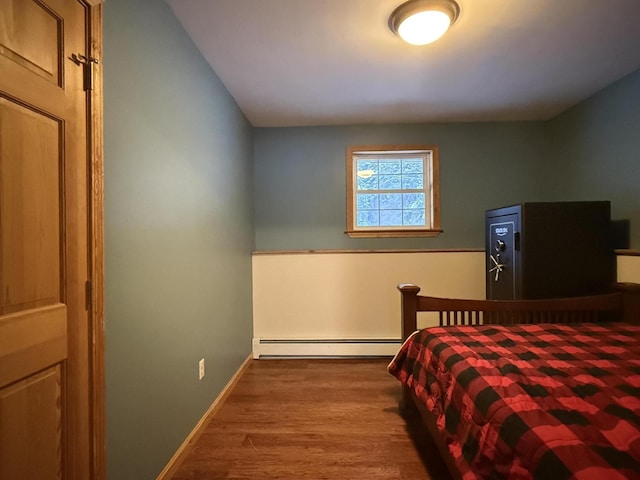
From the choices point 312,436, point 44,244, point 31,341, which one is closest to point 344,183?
point 312,436

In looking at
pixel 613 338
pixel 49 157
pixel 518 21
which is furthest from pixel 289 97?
pixel 613 338

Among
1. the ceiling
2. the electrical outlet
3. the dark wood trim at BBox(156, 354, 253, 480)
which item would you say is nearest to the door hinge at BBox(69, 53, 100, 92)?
the ceiling

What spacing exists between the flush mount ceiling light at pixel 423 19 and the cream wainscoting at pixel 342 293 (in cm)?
194

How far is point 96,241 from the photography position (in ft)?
3.66

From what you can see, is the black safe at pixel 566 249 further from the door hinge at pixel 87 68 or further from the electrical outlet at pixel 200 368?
the door hinge at pixel 87 68

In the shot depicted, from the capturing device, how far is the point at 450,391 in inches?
52.6

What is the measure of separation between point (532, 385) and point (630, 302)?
1.47 meters

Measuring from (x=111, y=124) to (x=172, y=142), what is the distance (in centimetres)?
46

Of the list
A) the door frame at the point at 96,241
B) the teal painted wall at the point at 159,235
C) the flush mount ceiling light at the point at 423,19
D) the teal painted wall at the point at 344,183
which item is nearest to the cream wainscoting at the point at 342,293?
the teal painted wall at the point at 344,183

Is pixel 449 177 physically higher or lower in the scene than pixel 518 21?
lower

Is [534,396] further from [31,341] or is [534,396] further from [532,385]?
[31,341]

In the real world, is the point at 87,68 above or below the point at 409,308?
above

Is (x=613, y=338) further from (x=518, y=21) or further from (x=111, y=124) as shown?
(x=111, y=124)

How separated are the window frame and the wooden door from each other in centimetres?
243
